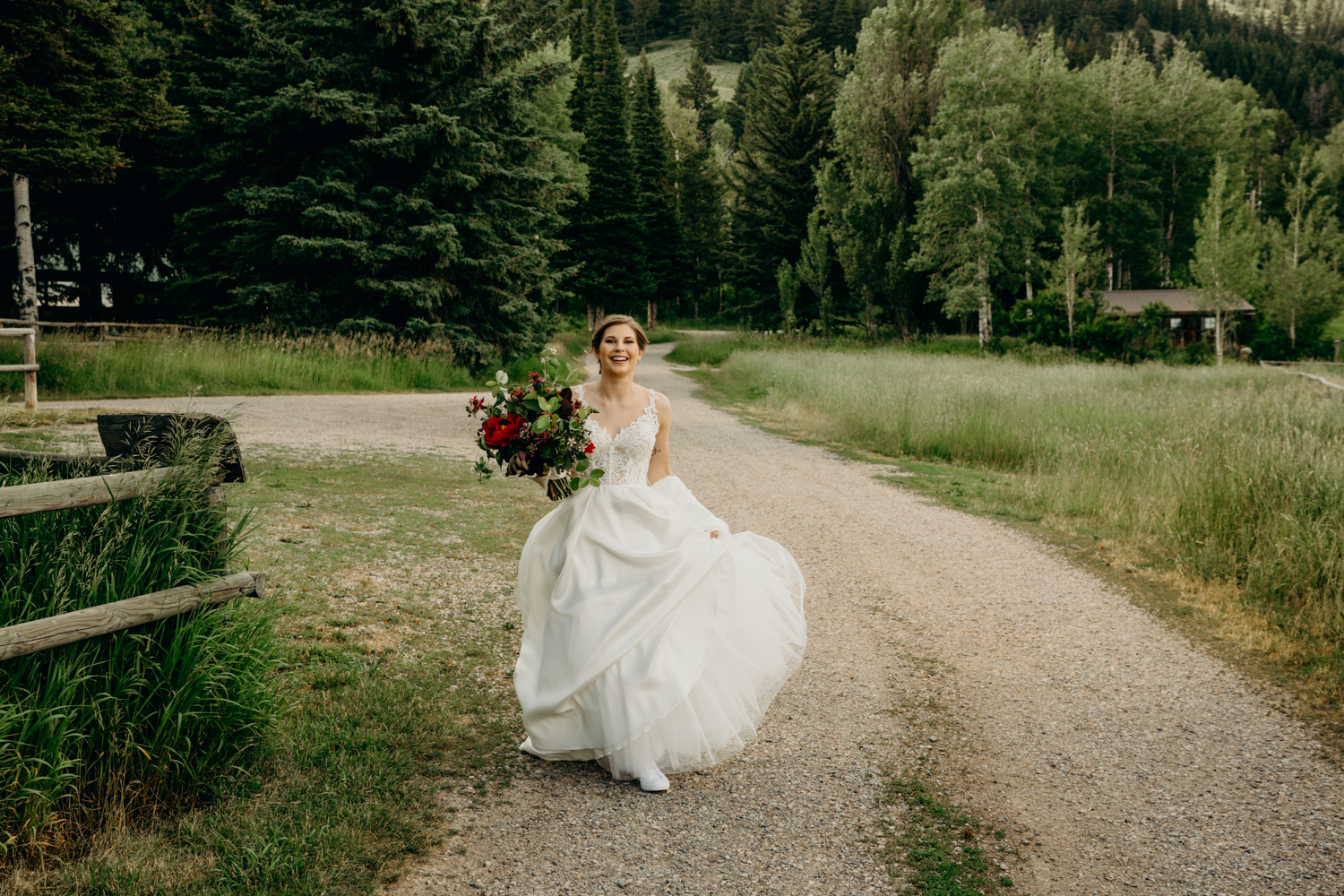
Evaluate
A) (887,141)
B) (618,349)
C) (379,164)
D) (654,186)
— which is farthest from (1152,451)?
(654,186)

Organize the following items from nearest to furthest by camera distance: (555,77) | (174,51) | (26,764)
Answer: (26,764), (555,77), (174,51)

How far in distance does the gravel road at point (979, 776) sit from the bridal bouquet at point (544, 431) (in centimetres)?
142

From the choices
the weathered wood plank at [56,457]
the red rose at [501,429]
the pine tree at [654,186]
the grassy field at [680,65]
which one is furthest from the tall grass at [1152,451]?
the grassy field at [680,65]

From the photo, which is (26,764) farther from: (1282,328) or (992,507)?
(1282,328)

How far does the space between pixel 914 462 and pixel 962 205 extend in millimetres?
28357

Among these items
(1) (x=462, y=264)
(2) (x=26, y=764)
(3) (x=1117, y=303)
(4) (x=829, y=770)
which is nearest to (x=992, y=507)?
(4) (x=829, y=770)

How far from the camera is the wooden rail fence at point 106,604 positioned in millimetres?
2895

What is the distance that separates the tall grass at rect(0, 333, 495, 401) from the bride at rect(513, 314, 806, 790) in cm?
1285

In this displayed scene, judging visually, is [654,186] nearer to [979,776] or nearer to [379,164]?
[379,164]

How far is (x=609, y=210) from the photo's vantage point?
5256 centimetres

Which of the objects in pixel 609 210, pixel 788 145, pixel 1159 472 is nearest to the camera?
pixel 1159 472

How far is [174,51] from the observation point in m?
26.8

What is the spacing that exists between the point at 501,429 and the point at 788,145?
5260 centimetres

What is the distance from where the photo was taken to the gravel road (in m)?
3.23
